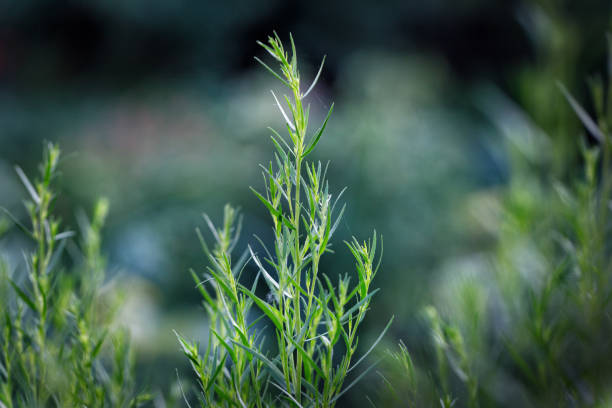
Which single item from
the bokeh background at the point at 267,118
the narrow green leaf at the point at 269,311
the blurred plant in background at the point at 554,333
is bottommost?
the bokeh background at the point at 267,118

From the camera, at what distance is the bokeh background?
75cm

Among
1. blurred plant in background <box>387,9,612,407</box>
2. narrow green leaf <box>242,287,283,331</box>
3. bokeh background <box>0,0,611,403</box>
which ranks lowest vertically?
bokeh background <box>0,0,611,403</box>

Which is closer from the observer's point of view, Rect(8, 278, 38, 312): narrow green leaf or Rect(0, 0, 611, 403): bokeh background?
Rect(8, 278, 38, 312): narrow green leaf

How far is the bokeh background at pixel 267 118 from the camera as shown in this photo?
2.47 ft

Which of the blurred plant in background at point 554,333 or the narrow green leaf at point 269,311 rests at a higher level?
the narrow green leaf at point 269,311

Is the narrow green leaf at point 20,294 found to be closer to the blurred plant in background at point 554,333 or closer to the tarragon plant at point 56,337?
the tarragon plant at point 56,337

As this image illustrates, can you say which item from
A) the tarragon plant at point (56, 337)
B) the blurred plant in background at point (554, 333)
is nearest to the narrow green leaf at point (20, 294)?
the tarragon plant at point (56, 337)

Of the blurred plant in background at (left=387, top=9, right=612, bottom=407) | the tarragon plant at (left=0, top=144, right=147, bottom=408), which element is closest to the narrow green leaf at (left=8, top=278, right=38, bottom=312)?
the tarragon plant at (left=0, top=144, right=147, bottom=408)

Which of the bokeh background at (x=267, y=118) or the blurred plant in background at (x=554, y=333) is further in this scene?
the bokeh background at (x=267, y=118)

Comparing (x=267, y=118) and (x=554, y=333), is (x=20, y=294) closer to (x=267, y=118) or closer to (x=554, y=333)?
(x=554, y=333)

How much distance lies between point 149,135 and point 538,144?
5.80ft

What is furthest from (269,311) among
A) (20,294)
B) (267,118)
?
(267,118)

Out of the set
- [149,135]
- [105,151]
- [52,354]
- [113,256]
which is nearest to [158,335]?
[113,256]

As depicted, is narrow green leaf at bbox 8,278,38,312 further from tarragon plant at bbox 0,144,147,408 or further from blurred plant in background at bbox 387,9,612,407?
blurred plant in background at bbox 387,9,612,407
